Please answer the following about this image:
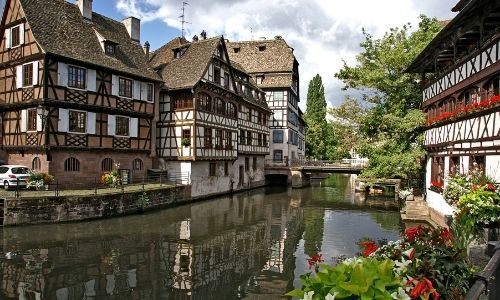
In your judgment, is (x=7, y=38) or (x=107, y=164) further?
(x=107, y=164)

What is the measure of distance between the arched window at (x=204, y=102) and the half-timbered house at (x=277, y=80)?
17378 mm

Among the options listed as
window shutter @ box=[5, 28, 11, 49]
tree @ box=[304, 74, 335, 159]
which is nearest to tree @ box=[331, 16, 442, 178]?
window shutter @ box=[5, 28, 11, 49]

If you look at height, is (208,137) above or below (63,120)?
below

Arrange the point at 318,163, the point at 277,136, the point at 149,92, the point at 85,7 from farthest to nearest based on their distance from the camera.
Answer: the point at 277,136 < the point at 318,163 < the point at 149,92 < the point at 85,7

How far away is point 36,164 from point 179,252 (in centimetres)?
1386

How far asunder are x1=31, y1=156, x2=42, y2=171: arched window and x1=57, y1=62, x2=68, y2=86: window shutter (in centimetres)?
485

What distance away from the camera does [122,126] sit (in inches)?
1136

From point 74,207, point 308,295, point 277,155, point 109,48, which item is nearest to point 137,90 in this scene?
point 109,48

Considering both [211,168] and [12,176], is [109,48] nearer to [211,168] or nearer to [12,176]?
[12,176]

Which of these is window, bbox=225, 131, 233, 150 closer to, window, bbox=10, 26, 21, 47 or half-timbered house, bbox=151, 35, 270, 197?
half-timbered house, bbox=151, 35, 270, 197

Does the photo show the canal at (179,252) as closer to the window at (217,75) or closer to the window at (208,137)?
the window at (208,137)

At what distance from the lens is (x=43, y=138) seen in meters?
23.8

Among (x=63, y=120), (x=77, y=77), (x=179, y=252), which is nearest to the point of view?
(x=179, y=252)

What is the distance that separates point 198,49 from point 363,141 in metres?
15.6
